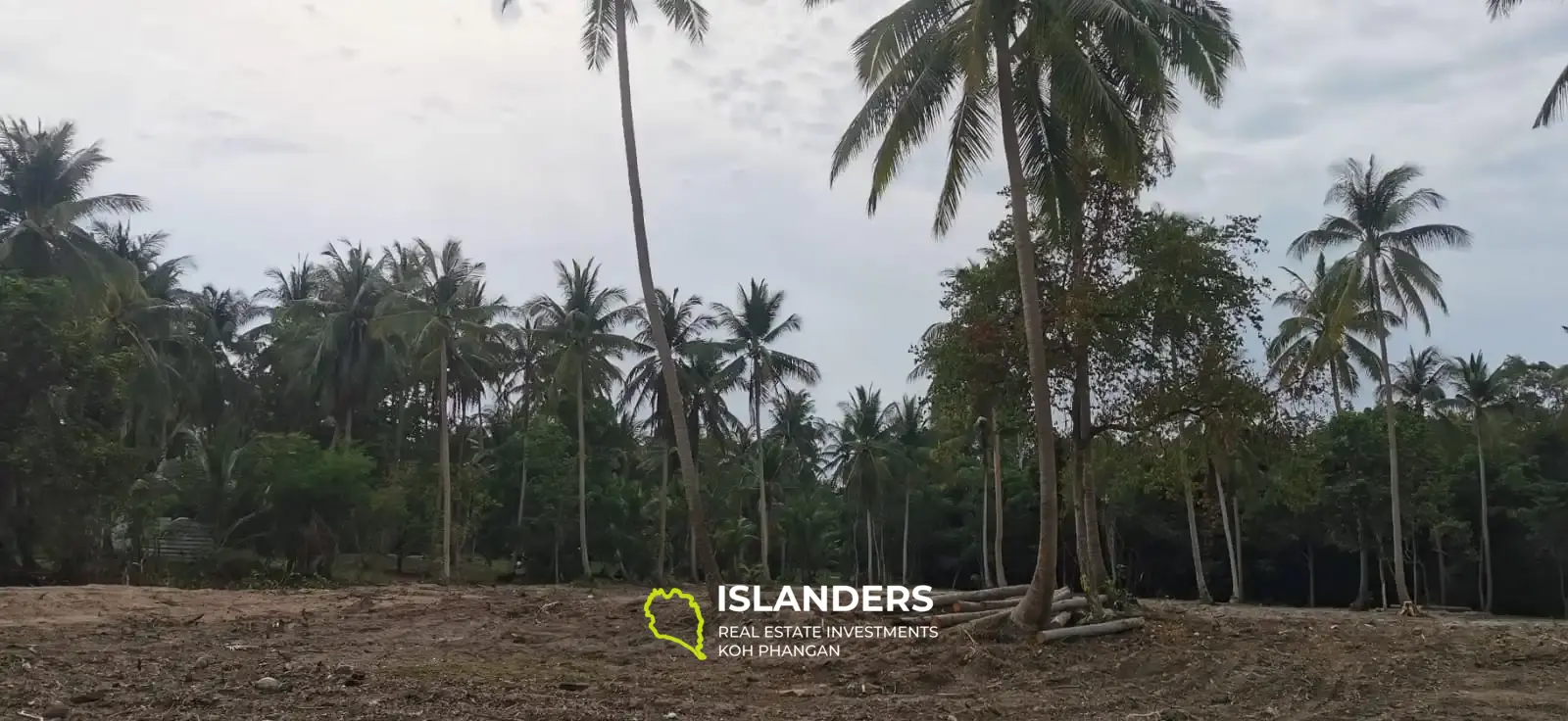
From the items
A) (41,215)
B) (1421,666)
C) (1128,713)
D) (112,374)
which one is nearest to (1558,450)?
(1421,666)

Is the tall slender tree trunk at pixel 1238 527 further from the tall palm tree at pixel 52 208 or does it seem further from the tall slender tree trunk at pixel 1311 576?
the tall palm tree at pixel 52 208

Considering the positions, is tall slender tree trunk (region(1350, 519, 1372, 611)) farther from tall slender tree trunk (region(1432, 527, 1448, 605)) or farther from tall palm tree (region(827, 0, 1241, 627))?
tall palm tree (region(827, 0, 1241, 627))

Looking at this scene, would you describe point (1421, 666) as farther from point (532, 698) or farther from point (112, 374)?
point (112, 374)

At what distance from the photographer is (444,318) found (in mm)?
30125

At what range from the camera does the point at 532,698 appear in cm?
882

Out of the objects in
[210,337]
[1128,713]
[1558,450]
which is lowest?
[1128,713]

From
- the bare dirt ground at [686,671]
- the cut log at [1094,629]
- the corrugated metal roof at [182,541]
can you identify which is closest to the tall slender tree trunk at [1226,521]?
the bare dirt ground at [686,671]

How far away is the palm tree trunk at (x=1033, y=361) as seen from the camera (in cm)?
1223

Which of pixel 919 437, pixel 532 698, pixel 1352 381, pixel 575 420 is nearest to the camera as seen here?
pixel 532 698

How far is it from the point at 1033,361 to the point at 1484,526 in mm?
Result: 30855

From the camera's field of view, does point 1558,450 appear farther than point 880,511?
No

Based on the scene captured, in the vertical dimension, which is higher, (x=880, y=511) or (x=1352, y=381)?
(x=1352, y=381)

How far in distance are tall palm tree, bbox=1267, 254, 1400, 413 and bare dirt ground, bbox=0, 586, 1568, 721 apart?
8699mm

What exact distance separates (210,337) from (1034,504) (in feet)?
99.4
